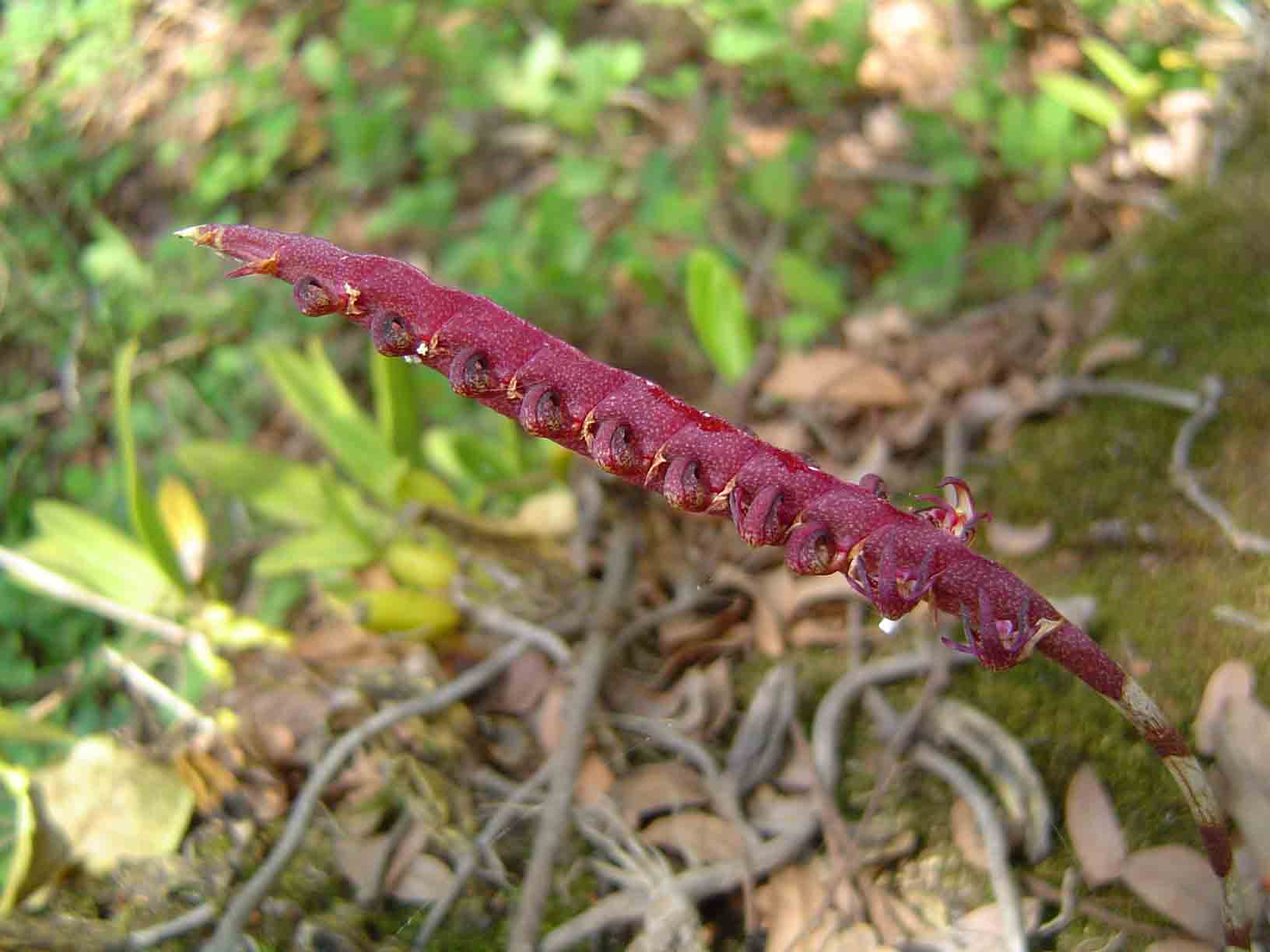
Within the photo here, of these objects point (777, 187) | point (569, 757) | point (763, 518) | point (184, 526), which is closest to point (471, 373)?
point (763, 518)

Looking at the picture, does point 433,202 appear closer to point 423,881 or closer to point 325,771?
point 325,771

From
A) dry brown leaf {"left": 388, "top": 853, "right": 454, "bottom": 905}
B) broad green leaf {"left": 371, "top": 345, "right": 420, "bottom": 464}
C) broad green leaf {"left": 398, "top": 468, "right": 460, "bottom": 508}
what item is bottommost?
dry brown leaf {"left": 388, "top": 853, "right": 454, "bottom": 905}

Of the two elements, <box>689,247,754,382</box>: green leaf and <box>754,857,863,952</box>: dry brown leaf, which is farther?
<box>689,247,754,382</box>: green leaf

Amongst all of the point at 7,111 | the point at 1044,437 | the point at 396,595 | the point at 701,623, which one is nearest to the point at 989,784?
the point at 701,623

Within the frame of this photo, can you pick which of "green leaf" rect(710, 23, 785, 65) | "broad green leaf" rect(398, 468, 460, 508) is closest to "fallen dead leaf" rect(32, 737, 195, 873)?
"broad green leaf" rect(398, 468, 460, 508)

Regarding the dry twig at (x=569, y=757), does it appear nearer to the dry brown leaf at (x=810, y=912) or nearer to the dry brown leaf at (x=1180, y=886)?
the dry brown leaf at (x=810, y=912)

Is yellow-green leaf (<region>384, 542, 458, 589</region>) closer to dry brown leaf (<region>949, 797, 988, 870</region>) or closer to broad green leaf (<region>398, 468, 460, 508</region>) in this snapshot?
broad green leaf (<region>398, 468, 460, 508</region>)

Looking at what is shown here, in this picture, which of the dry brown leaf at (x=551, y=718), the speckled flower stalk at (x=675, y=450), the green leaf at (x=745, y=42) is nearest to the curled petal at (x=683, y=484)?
the speckled flower stalk at (x=675, y=450)
